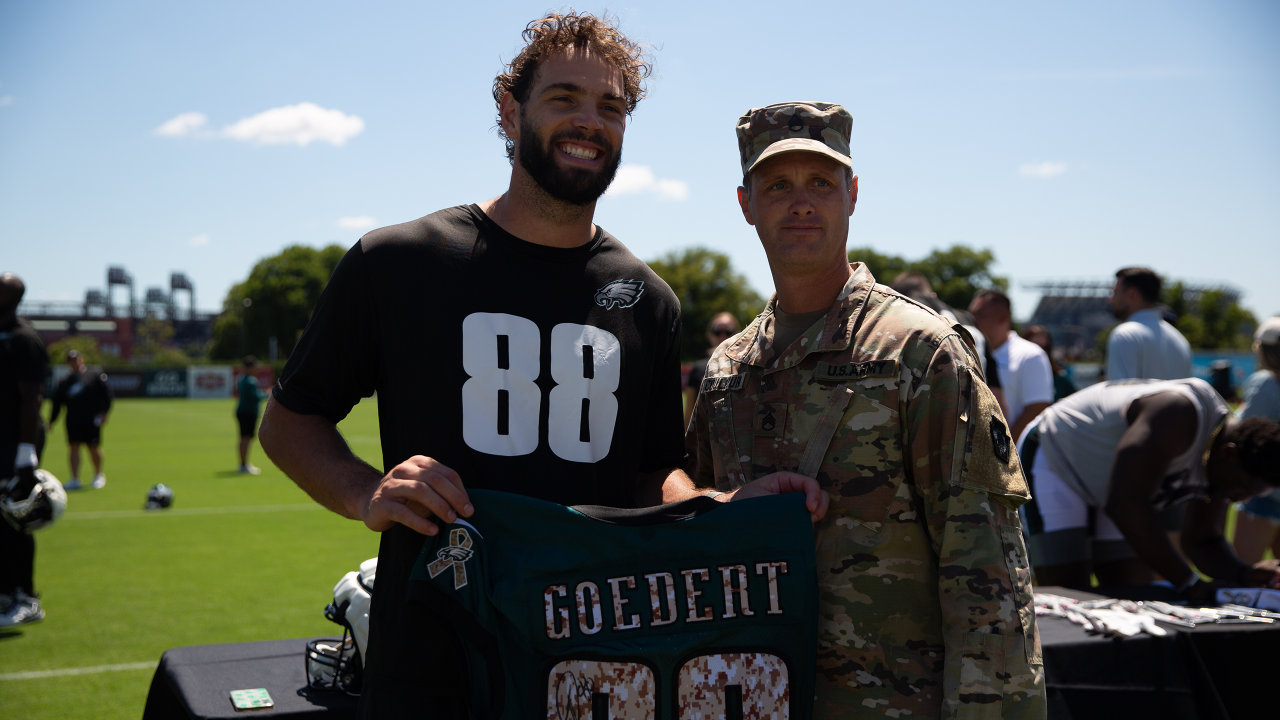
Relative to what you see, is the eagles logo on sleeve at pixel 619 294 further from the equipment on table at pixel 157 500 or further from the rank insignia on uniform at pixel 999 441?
the equipment on table at pixel 157 500

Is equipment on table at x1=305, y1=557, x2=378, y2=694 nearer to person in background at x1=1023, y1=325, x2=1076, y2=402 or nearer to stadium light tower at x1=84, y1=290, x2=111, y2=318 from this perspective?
person in background at x1=1023, y1=325, x2=1076, y2=402

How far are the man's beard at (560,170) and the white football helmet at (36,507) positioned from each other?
569cm

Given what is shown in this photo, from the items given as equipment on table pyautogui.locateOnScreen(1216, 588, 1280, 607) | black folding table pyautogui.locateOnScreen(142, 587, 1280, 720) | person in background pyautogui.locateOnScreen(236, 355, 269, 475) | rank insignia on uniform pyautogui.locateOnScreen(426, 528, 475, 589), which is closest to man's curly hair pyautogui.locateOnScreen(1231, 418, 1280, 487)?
equipment on table pyautogui.locateOnScreen(1216, 588, 1280, 607)

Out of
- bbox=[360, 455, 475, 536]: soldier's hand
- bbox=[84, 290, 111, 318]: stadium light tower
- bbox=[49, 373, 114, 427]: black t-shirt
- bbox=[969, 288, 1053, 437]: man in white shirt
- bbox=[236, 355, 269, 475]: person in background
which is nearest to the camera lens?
bbox=[360, 455, 475, 536]: soldier's hand

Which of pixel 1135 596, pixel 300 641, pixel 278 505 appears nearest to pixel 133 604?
pixel 300 641

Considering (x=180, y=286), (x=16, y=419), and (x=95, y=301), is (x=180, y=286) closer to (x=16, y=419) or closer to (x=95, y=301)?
(x=95, y=301)

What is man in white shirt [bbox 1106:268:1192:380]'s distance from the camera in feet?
21.9

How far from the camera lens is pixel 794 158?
2.26 meters

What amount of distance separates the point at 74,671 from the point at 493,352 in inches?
202

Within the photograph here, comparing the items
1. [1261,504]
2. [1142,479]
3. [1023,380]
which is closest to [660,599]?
[1142,479]

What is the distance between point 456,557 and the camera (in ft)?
6.19

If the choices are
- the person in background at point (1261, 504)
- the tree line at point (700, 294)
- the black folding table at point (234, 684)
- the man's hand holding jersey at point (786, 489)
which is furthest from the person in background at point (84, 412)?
the tree line at point (700, 294)

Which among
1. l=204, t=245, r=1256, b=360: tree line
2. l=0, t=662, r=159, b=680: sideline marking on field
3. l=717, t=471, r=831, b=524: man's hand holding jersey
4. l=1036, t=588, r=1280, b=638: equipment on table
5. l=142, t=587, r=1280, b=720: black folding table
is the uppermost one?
l=204, t=245, r=1256, b=360: tree line

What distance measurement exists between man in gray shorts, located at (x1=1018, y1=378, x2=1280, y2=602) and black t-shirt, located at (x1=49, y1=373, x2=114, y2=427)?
49.4 feet
